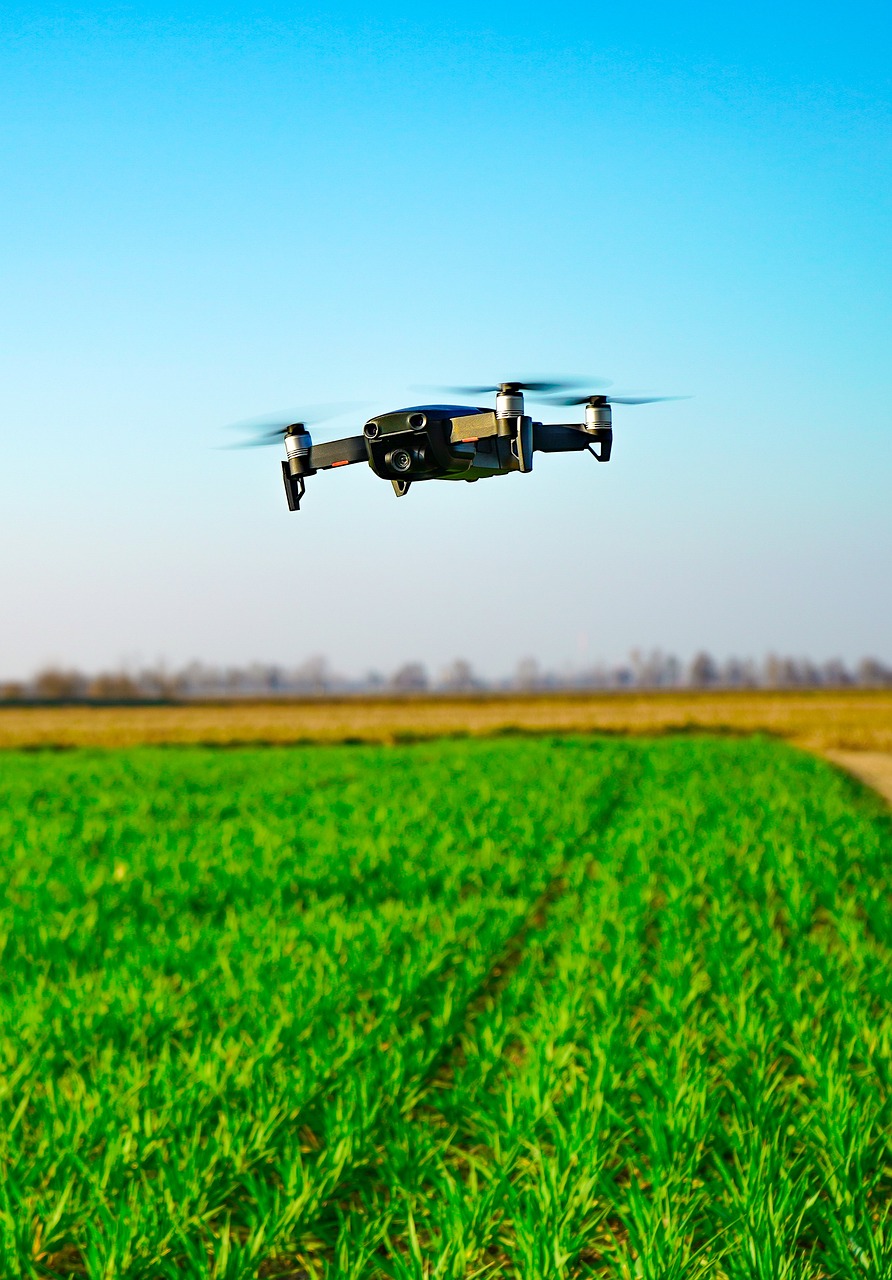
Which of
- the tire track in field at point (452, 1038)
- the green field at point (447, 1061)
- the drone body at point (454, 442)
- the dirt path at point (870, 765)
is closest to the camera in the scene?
the drone body at point (454, 442)

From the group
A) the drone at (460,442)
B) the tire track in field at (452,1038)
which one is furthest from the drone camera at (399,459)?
the tire track in field at (452,1038)

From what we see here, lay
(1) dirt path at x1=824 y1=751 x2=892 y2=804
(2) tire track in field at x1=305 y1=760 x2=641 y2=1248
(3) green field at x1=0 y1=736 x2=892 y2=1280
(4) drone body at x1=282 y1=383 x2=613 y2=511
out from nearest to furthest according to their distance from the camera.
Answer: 1. (4) drone body at x1=282 y1=383 x2=613 y2=511
2. (3) green field at x1=0 y1=736 x2=892 y2=1280
3. (2) tire track in field at x1=305 y1=760 x2=641 y2=1248
4. (1) dirt path at x1=824 y1=751 x2=892 y2=804

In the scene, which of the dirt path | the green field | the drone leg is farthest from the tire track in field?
the dirt path

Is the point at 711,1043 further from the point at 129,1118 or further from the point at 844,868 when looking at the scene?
the point at 844,868

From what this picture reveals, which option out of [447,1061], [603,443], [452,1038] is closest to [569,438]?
[603,443]

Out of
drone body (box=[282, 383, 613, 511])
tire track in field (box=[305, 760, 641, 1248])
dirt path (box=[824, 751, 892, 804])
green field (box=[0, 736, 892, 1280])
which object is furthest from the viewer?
dirt path (box=[824, 751, 892, 804])

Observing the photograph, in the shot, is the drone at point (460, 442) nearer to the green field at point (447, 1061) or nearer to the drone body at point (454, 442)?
the drone body at point (454, 442)

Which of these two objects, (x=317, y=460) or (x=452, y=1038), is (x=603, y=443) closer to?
(x=317, y=460)

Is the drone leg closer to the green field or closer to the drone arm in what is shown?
the drone arm

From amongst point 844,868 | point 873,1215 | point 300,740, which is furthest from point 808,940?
point 300,740
